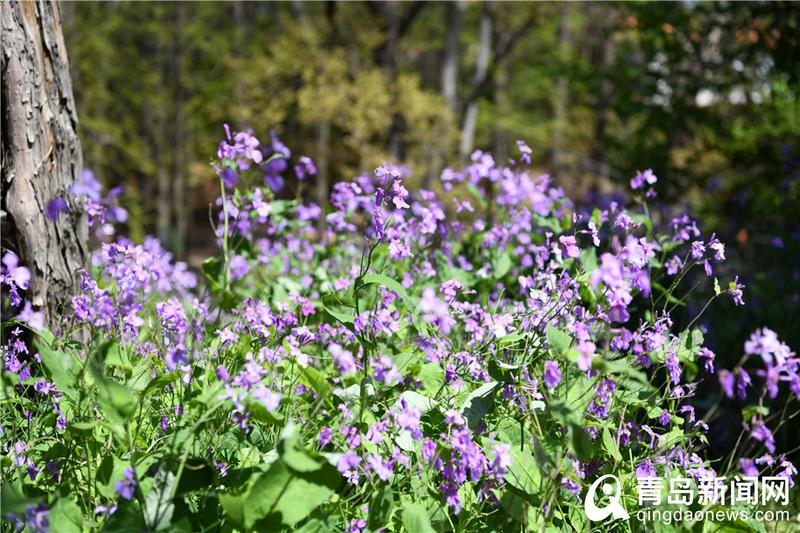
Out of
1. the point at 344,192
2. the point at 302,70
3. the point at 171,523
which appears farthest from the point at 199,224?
the point at 171,523

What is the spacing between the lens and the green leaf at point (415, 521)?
1.68m

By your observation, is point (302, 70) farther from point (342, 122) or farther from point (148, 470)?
point (148, 470)

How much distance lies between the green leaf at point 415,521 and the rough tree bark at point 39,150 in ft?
5.19

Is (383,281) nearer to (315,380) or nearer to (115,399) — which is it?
(315,380)

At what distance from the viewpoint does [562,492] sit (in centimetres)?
200

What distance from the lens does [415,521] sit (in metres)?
1.69

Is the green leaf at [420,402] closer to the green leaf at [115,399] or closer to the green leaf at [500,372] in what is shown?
the green leaf at [500,372]

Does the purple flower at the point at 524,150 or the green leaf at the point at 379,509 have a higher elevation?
the purple flower at the point at 524,150

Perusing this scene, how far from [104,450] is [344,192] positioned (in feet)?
5.03

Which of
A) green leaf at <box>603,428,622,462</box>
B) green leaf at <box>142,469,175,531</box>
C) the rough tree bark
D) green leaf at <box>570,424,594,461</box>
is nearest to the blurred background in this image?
green leaf at <box>603,428,622,462</box>

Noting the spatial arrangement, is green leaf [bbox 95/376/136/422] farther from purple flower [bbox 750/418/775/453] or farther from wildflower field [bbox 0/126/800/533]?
purple flower [bbox 750/418/775/453]

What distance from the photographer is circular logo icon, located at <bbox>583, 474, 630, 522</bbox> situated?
191cm

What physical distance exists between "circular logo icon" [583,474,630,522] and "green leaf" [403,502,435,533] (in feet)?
1.54

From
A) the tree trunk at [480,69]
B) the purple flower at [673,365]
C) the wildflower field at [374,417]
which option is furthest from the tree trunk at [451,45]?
the purple flower at [673,365]
